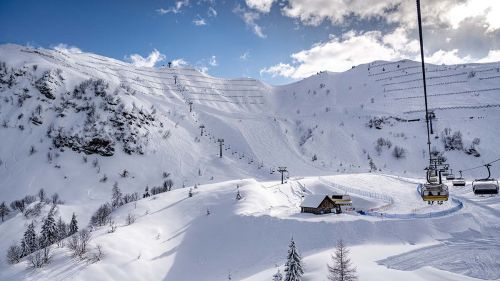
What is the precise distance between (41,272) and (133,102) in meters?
76.4

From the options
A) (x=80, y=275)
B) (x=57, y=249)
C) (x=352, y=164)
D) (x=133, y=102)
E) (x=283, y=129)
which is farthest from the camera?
(x=283, y=129)

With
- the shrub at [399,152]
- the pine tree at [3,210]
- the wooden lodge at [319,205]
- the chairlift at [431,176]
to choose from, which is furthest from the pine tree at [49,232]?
the shrub at [399,152]

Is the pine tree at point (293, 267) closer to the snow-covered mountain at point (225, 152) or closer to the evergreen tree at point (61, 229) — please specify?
the snow-covered mountain at point (225, 152)

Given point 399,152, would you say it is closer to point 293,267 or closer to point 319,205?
point 319,205

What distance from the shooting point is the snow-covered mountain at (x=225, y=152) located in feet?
127

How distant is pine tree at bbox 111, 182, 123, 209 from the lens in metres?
66.8

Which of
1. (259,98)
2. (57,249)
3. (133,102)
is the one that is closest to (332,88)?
(259,98)

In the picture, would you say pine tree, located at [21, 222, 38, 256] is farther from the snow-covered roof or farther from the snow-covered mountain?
the snow-covered roof

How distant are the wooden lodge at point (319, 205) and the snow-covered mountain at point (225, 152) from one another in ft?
7.03

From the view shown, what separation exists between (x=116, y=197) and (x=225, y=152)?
35023 mm

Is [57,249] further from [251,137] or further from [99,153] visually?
[251,137]

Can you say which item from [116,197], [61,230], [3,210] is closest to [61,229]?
[61,230]

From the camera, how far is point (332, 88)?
155625mm

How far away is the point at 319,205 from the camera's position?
46625mm
